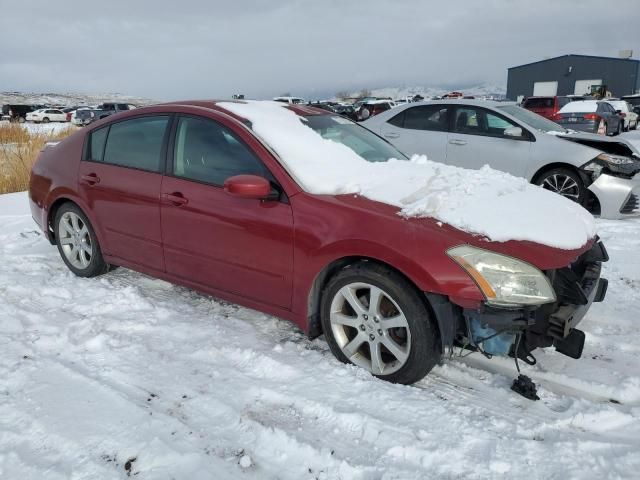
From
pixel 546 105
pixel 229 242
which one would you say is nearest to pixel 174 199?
pixel 229 242

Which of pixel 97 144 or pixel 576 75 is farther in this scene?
pixel 576 75

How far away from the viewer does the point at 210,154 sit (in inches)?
133

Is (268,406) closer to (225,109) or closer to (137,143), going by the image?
(225,109)

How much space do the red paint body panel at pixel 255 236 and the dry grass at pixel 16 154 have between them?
5.17 meters

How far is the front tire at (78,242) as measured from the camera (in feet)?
13.7

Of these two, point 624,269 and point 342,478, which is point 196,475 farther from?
point 624,269

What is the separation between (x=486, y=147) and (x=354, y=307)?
195 inches

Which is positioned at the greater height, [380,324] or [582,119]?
[582,119]

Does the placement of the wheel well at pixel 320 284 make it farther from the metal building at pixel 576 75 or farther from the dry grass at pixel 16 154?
the metal building at pixel 576 75

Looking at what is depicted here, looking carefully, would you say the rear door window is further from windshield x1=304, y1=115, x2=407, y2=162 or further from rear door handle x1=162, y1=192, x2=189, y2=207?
windshield x1=304, y1=115, x2=407, y2=162

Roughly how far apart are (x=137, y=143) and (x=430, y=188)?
225 centimetres

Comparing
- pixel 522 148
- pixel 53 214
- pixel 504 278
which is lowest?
pixel 53 214

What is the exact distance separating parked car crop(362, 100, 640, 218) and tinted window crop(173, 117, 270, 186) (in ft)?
15.1

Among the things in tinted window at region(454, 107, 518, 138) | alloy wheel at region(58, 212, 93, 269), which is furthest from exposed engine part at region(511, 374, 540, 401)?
tinted window at region(454, 107, 518, 138)
